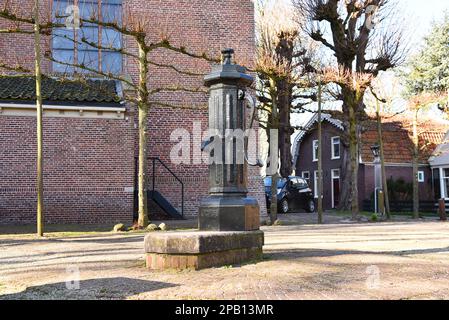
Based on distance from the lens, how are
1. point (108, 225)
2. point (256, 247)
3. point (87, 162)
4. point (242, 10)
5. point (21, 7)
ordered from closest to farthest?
point (256, 247) → point (108, 225) → point (87, 162) → point (21, 7) → point (242, 10)

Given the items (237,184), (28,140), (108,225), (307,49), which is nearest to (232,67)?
(237,184)

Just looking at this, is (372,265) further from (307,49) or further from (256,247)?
(307,49)

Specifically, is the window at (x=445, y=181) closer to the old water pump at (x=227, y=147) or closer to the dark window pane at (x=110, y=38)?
the dark window pane at (x=110, y=38)

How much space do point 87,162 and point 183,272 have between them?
33.8 ft

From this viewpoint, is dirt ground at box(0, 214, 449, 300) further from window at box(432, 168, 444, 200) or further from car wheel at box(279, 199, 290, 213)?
window at box(432, 168, 444, 200)

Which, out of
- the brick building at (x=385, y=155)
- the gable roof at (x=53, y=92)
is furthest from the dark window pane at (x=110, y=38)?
the brick building at (x=385, y=155)

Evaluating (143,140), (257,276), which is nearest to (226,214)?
(257,276)

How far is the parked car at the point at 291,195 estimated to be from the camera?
22109 mm

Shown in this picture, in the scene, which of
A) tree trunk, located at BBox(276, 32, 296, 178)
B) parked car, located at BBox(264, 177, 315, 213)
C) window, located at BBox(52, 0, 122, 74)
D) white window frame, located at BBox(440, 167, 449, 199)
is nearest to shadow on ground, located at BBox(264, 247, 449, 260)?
tree trunk, located at BBox(276, 32, 296, 178)

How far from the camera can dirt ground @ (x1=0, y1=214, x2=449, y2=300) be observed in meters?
4.45

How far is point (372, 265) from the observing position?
5.87 meters

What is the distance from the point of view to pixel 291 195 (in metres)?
22.5

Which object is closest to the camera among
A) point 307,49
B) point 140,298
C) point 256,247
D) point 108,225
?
point 140,298

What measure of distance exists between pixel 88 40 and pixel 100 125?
13.2 ft
